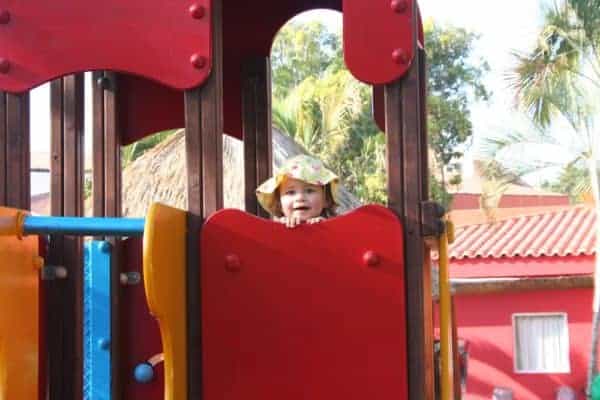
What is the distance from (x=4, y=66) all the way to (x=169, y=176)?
34.0ft

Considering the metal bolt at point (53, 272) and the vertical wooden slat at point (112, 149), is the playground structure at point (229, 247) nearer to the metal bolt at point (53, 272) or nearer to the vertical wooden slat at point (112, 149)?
the metal bolt at point (53, 272)

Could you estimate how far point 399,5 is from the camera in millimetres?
4160

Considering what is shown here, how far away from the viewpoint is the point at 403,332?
13.0ft

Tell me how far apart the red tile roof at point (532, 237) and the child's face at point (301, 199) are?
46.3ft

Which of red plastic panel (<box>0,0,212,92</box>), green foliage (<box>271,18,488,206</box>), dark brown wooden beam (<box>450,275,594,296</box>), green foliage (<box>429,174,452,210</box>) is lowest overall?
dark brown wooden beam (<box>450,275,594,296</box>)

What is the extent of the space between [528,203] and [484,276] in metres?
21.9

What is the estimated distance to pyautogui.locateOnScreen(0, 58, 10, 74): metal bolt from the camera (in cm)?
424

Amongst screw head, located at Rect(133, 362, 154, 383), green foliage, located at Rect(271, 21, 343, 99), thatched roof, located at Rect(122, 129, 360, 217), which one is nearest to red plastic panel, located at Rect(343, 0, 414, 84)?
screw head, located at Rect(133, 362, 154, 383)

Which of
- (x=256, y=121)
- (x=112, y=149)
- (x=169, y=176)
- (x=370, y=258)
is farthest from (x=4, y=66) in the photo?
(x=169, y=176)

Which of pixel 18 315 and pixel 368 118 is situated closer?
pixel 18 315

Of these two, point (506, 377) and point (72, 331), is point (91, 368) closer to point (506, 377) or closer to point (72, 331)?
point (72, 331)

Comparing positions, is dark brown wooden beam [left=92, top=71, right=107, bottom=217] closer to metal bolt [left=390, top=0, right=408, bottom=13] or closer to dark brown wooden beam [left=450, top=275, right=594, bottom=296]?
metal bolt [left=390, top=0, right=408, bottom=13]

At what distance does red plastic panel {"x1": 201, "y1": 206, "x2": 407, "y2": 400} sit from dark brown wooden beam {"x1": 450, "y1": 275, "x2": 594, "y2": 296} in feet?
49.8

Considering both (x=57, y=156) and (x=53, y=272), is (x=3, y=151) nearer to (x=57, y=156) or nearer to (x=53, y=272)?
(x=53, y=272)
